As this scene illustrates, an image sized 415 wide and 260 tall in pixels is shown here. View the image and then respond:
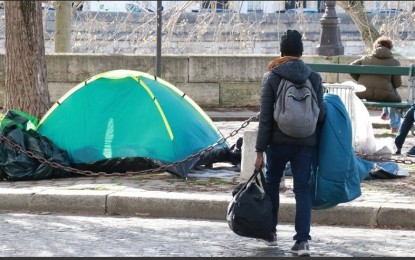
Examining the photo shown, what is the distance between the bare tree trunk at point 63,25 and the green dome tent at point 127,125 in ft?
45.7

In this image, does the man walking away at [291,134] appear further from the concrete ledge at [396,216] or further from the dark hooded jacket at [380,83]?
the dark hooded jacket at [380,83]

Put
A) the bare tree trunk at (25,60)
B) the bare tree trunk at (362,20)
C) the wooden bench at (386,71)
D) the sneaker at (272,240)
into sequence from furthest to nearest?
the bare tree trunk at (362,20)
the wooden bench at (386,71)
the bare tree trunk at (25,60)
the sneaker at (272,240)

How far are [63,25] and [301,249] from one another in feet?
61.3

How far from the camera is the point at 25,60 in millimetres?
13469

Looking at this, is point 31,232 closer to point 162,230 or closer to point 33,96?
point 162,230

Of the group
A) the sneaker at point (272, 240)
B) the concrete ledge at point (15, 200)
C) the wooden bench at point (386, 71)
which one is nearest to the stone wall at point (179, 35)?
the wooden bench at point (386, 71)

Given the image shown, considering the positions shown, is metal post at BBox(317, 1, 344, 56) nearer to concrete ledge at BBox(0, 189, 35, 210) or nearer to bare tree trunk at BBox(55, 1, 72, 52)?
bare tree trunk at BBox(55, 1, 72, 52)

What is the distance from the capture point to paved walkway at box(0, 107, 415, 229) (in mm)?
9258

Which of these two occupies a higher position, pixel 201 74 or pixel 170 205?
pixel 201 74

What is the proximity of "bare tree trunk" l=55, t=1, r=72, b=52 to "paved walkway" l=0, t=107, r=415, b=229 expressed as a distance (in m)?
14.9

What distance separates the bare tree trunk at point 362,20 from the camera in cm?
2417

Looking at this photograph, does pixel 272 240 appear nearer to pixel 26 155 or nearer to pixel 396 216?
pixel 396 216

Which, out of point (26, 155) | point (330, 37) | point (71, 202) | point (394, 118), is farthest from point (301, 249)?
point (330, 37)

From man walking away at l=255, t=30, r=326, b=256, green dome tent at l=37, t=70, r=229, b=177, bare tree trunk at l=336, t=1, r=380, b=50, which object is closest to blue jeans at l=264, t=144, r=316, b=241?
man walking away at l=255, t=30, r=326, b=256
